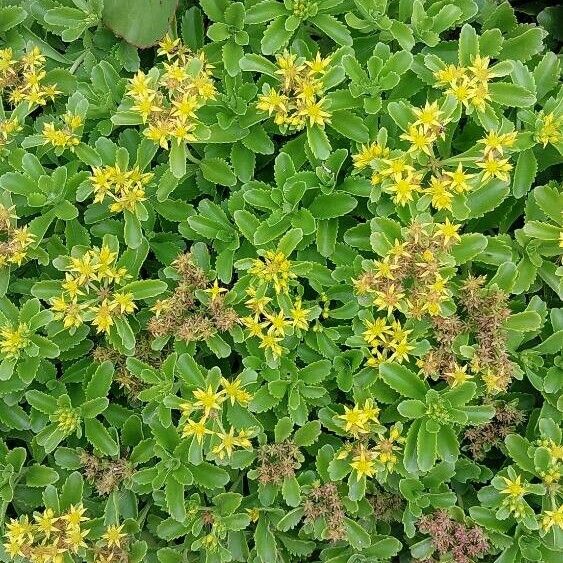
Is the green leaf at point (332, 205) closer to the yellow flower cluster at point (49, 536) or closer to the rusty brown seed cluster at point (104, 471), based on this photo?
the rusty brown seed cluster at point (104, 471)

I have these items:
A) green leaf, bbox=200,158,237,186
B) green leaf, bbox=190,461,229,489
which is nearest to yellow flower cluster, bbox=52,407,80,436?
green leaf, bbox=190,461,229,489

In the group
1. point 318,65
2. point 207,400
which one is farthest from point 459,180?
point 207,400

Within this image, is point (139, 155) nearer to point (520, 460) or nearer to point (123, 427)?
point (123, 427)

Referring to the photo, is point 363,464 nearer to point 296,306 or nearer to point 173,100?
point 296,306

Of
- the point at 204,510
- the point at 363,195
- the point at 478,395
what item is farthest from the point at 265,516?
the point at 363,195

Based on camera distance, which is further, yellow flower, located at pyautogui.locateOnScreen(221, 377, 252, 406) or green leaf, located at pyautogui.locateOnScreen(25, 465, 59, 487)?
green leaf, located at pyautogui.locateOnScreen(25, 465, 59, 487)

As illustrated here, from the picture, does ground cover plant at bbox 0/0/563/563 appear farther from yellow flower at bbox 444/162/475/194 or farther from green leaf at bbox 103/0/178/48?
green leaf at bbox 103/0/178/48
